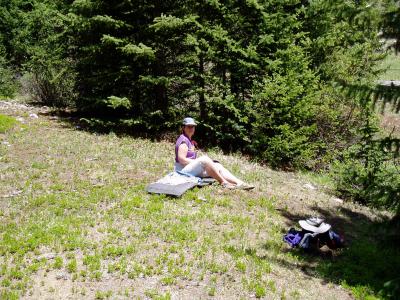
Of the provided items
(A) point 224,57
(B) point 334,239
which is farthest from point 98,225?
(A) point 224,57

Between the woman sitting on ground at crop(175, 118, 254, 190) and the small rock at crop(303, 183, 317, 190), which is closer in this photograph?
the woman sitting on ground at crop(175, 118, 254, 190)

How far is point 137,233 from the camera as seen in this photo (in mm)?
7070

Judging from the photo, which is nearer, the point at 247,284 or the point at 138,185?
the point at 247,284

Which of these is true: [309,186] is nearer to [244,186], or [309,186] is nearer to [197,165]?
[244,186]

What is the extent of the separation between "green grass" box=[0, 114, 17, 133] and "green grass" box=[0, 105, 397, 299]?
9.81ft

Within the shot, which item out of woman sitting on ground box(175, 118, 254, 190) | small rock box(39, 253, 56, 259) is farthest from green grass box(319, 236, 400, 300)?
small rock box(39, 253, 56, 259)

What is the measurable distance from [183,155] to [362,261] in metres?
4.10

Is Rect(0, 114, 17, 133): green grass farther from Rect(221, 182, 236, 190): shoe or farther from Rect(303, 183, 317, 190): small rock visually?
Rect(303, 183, 317, 190): small rock

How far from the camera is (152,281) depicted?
5.84 m

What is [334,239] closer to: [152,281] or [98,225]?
[152,281]

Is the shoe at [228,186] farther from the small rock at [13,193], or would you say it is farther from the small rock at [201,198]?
the small rock at [13,193]

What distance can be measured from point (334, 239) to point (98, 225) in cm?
395

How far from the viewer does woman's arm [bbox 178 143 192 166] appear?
9227 millimetres

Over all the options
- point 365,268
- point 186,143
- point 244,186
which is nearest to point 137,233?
point 186,143
